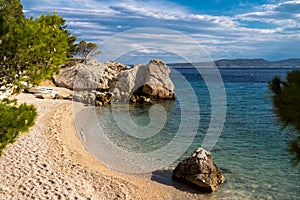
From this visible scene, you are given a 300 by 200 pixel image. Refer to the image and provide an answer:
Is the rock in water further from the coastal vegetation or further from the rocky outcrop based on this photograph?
the rocky outcrop

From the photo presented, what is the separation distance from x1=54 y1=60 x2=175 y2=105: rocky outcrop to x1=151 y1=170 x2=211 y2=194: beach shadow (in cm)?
2121

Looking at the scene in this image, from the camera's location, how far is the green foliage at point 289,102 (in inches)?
130

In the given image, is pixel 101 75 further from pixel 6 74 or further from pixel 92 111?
pixel 6 74

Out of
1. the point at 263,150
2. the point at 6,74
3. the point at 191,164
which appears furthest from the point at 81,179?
the point at 263,150

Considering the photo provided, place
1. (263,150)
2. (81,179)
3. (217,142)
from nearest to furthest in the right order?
1. (81,179)
2. (263,150)
3. (217,142)

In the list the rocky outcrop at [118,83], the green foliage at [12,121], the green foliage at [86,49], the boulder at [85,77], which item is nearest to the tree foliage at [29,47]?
the green foliage at [12,121]

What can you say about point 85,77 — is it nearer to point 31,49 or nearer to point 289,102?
point 31,49

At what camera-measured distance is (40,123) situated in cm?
2262

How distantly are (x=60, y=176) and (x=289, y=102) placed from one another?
1170 centimetres

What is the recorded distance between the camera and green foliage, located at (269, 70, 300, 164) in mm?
3314

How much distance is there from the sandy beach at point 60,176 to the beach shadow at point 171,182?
464 mm

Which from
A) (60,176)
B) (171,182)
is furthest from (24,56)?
(171,182)

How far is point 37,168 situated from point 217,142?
12.6 meters

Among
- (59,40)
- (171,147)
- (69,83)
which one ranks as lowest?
(171,147)
